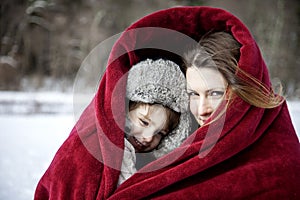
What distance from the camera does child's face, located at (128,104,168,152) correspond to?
2.89 ft

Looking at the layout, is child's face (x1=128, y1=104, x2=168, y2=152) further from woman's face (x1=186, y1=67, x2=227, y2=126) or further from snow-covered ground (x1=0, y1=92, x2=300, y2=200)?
snow-covered ground (x1=0, y1=92, x2=300, y2=200)

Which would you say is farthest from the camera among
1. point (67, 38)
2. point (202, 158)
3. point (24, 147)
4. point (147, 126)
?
point (67, 38)

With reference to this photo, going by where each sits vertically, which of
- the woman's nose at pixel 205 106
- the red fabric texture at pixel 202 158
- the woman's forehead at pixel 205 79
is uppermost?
the woman's forehead at pixel 205 79

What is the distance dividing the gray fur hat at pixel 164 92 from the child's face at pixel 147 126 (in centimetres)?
2

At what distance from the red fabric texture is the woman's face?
62 mm

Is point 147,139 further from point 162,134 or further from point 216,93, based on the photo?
point 216,93

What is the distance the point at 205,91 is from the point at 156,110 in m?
0.16

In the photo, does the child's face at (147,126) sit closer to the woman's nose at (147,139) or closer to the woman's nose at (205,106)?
the woman's nose at (147,139)

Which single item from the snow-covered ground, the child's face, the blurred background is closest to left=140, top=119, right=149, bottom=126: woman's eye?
the child's face

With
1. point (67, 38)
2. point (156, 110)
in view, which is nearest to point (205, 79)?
point (156, 110)

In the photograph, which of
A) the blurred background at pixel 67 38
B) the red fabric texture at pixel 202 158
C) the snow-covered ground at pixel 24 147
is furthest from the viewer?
→ the blurred background at pixel 67 38

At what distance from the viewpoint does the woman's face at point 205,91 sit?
84 centimetres

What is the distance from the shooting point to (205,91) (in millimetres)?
838

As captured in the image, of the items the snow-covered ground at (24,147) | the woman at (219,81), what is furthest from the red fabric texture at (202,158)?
the snow-covered ground at (24,147)
